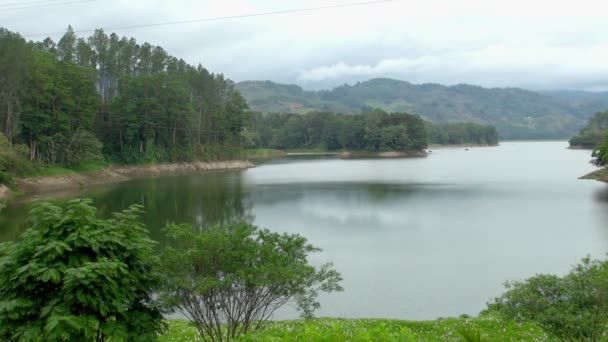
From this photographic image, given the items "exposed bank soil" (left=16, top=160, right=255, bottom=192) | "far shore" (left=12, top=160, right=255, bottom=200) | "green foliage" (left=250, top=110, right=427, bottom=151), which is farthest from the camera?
"green foliage" (left=250, top=110, right=427, bottom=151)

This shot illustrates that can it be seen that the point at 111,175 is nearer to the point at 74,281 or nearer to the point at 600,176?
the point at 600,176

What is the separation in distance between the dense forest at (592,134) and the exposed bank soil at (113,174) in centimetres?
8871

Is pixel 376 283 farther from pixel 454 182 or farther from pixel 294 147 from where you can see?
pixel 294 147

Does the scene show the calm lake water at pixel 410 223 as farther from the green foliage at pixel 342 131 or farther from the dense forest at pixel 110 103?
the green foliage at pixel 342 131

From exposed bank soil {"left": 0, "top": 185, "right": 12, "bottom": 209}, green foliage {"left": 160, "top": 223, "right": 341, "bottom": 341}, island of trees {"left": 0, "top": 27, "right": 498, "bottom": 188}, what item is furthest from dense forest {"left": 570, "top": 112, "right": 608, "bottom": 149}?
green foliage {"left": 160, "top": 223, "right": 341, "bottom": 341}

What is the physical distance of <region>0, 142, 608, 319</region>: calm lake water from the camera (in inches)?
668

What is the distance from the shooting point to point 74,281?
255 inches

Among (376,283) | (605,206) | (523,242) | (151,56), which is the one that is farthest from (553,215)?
(151,56)

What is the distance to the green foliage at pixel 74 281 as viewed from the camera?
6516mm

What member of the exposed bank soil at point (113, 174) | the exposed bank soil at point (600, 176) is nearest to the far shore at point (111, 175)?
the exposed bank soil at point (113, 174)

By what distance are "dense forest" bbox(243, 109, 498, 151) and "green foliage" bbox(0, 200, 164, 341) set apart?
94.1 meters

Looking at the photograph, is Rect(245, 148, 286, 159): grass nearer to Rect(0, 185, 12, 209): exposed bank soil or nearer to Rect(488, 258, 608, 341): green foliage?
Rect(0, 185, 12, 209): exposed bank soil

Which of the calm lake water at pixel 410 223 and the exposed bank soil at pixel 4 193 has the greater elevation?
the exposed bank soil at pixel 4 193

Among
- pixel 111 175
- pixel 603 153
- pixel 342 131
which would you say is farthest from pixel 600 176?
pixel 342 131
